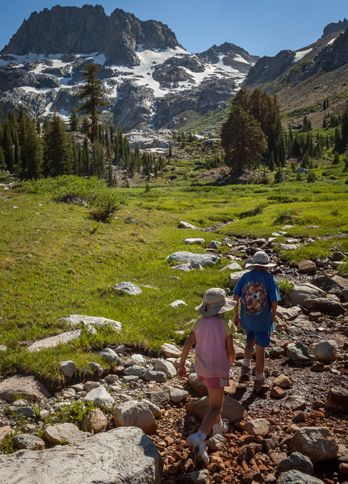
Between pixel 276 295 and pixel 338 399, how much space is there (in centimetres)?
218

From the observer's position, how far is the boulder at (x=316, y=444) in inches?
226

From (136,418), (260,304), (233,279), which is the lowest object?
(136,418)

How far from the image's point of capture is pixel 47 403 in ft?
25.0

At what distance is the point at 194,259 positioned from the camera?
63.0ft

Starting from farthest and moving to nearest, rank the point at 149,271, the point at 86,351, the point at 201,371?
the point at 149,271, the point at 86,351, the point at 201,371

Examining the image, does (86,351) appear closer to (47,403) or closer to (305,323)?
(47,403)

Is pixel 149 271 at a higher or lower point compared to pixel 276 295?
lower

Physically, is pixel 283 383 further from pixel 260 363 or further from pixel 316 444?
pixel 316 444

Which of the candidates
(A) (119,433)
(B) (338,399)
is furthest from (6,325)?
(B) (338,399)

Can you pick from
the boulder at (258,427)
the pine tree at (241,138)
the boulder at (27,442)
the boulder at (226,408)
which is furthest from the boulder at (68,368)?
the pine tree at (241,138)

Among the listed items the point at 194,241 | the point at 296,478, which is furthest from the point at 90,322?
the point at 194,241

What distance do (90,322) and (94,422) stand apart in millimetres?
4172

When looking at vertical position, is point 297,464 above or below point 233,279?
below

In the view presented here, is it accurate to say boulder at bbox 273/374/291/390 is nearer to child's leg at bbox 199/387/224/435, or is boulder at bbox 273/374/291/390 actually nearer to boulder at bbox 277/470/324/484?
child's leg at bbox 199/387/224/435
